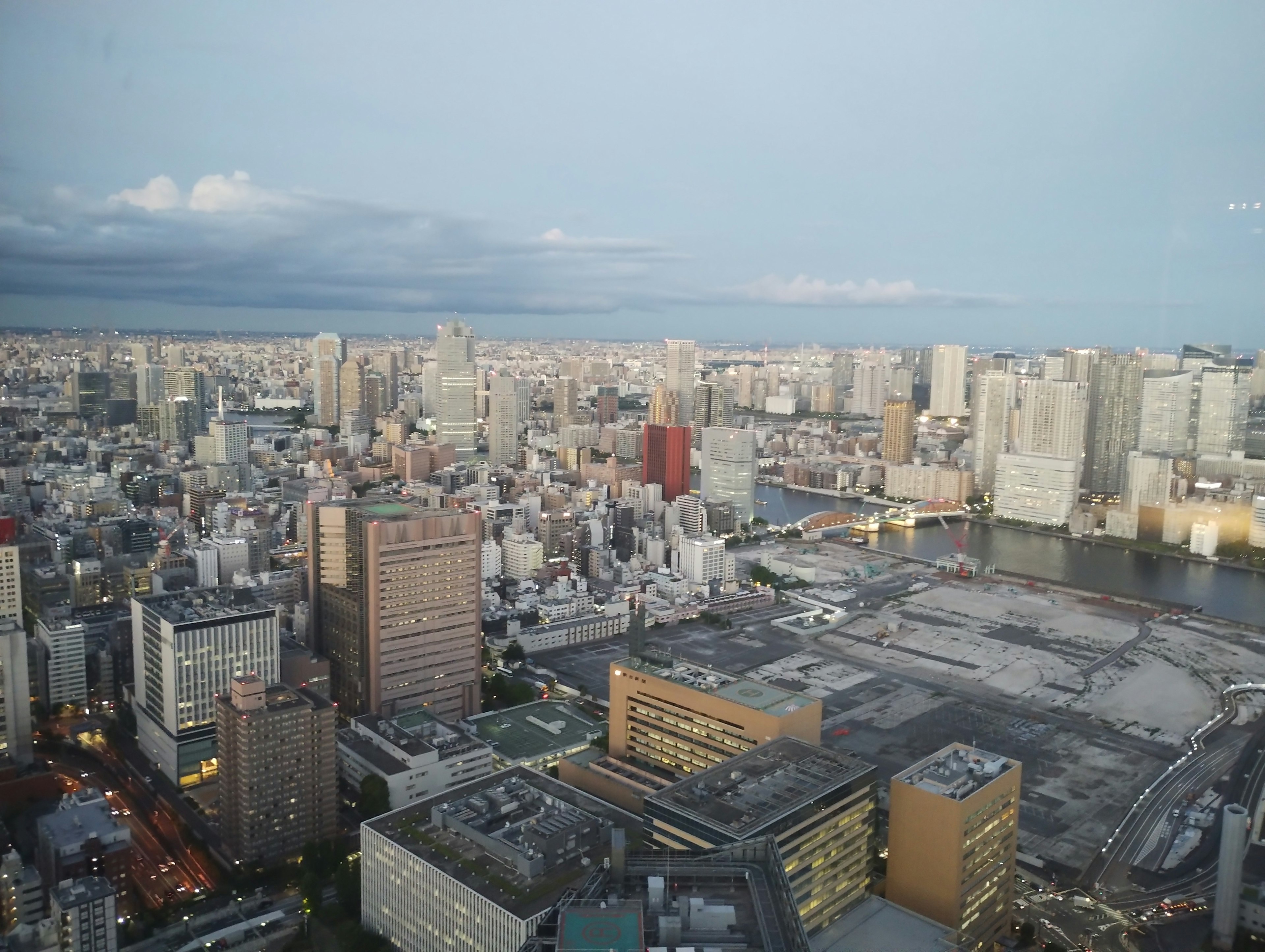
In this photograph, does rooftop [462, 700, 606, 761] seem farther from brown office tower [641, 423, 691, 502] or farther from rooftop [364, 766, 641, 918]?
brown office tower [641, 423, 691, 502]

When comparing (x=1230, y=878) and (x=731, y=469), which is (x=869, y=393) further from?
(x=1230, y=878)

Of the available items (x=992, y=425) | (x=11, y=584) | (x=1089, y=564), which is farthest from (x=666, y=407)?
(x=11, y=584)

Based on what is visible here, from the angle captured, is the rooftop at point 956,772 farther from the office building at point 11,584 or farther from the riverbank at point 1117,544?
the riverbank at point 1117,544

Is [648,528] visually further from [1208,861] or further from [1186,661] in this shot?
[1208,861]

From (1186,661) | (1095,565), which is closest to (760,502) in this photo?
(1095,565)

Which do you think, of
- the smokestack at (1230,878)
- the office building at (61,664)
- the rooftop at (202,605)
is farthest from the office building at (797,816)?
the office building at (61,664)

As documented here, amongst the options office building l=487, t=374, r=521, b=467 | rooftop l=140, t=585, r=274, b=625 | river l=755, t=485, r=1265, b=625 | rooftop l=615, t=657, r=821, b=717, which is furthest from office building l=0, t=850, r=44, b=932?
office building l=487, t=374, r=521, b=467
